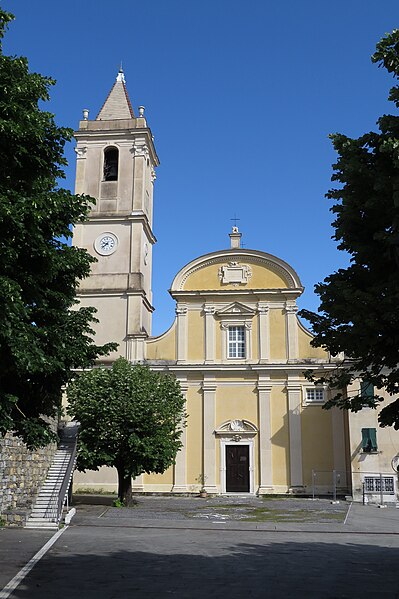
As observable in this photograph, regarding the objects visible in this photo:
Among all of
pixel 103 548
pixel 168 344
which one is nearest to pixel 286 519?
pixel 103 548

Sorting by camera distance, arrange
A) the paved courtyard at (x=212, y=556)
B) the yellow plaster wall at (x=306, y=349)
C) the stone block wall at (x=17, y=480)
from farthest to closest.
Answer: the yellow plaster wall at (x=306, y=349) < the stone block wall at (x=17, y=480) < the paved courtyard at (x=212, y=556)

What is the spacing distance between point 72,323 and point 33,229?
3130 millimetres

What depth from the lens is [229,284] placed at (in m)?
32.9

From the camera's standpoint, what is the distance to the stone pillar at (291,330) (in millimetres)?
31984

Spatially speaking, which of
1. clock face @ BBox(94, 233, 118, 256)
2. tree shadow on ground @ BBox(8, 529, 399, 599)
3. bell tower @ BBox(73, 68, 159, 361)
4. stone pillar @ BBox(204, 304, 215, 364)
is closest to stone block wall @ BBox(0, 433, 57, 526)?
tree shadow on ground @ BBox(8, 529, 399, 599)

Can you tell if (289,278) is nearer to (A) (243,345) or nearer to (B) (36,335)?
(A) (243,345)

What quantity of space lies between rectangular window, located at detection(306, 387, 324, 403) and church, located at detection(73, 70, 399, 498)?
54 millimetres

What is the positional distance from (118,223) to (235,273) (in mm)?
7053

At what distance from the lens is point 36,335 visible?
1088cm

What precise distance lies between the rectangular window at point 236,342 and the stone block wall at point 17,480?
13222 mm

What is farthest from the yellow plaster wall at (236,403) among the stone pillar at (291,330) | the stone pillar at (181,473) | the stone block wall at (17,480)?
the stone block wall at (17,480)

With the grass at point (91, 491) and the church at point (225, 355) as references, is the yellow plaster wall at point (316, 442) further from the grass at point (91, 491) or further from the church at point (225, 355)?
the grass at point (91, 491)

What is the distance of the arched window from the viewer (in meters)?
36.0

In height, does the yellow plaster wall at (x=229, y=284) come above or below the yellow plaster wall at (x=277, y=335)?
above
